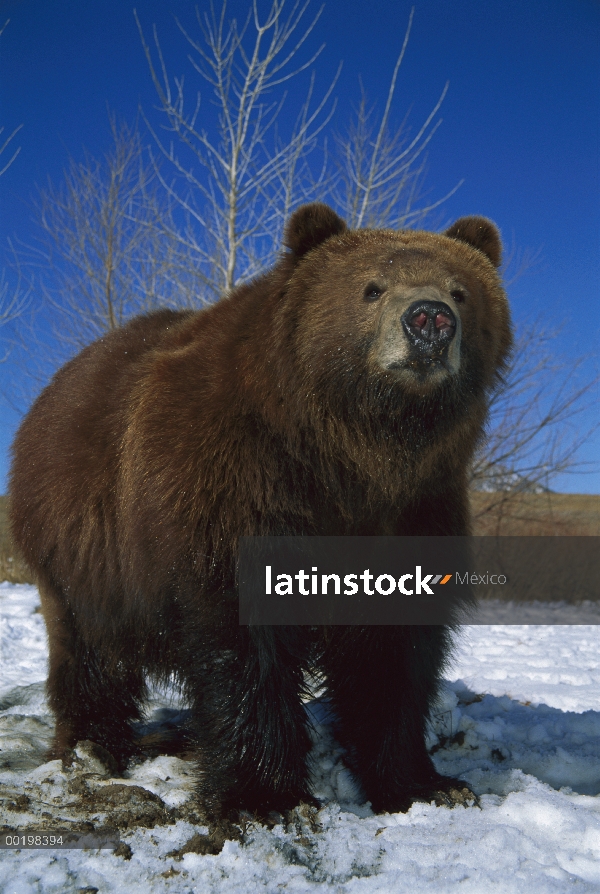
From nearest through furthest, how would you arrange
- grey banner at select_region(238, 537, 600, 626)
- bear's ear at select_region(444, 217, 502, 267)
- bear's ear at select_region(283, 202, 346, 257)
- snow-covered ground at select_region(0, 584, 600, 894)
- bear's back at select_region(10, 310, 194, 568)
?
snow-covered ground at select_region(0, 584, 600, 894)
grey banner at select_region(238, 537, 600, 626)
bear's ear at select_region(283, 202, 346, 257)
bear's back at select_region(10, 310, 194, 568)
bear's ear at select_region(444, 217, 502, 267)

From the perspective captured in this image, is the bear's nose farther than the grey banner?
No

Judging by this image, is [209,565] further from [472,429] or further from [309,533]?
[472,429]

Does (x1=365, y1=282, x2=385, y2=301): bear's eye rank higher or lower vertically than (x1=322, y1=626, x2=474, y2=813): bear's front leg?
higher

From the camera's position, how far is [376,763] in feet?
11.1

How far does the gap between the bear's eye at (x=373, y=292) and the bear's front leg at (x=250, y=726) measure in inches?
53.3

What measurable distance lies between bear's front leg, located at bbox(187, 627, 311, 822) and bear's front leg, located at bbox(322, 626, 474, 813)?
40 cm

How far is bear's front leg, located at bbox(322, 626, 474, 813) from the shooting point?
338 cm

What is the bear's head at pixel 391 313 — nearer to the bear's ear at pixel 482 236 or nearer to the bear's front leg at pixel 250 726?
the bear's ear at pixel 482 236

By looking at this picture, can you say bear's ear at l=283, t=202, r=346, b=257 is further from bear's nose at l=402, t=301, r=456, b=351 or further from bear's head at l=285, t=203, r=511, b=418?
bear's nose at l=402, t=301, r=456, b=351

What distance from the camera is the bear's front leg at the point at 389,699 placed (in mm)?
3377

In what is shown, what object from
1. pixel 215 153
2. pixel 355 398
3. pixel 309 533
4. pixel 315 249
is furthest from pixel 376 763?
pixel 215 153

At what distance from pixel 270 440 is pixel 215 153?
7.96 meters

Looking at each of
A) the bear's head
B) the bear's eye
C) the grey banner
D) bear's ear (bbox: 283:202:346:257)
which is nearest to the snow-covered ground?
the grey banner

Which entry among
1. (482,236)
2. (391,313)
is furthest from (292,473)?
(482,236)
